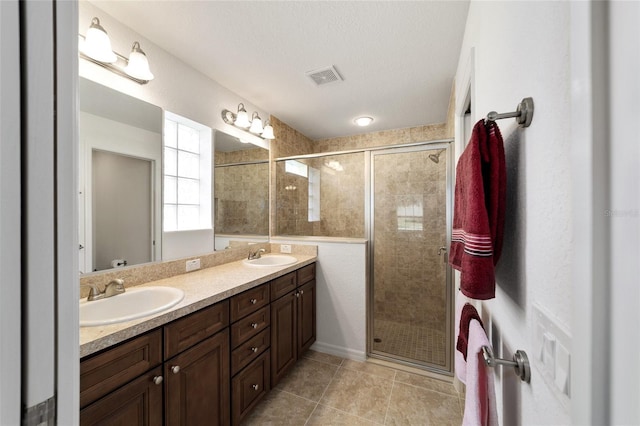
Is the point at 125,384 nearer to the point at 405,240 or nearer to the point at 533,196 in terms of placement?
the point at 533,196

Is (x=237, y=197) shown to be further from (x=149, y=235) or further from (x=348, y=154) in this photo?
(x=348, y=154)

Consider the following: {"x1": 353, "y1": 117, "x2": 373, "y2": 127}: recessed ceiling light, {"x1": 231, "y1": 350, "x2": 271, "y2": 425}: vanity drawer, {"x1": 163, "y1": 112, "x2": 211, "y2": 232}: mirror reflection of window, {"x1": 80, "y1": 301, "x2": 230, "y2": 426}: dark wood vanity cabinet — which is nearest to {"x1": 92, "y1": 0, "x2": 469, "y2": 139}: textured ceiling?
{"x1": 353, "y1": 117, "x2": 373, "y2": 127}: recessed ceiling light

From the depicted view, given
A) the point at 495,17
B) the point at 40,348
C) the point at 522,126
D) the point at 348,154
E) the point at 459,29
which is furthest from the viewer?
the point at 348,154

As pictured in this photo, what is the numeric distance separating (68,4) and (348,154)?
226 centimetres

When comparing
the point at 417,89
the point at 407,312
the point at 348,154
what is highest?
the point at 417,89

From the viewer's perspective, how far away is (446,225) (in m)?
2.08

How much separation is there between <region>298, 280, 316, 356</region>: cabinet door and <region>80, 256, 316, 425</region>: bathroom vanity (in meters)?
0.05

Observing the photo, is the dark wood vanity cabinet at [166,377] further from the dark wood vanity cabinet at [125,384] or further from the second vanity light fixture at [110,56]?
the second vanity light fixture at [110,56]

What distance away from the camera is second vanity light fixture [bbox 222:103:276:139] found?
2.16 metres

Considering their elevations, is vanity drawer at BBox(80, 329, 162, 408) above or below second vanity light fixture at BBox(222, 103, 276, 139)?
below

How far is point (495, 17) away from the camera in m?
0.86

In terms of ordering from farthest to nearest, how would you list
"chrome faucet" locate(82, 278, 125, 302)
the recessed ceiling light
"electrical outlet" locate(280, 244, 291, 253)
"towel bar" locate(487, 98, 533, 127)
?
the recessed ceiling light, "electrical outlet" locate(280, 244, 291, 253), "chrome faucet" locate(82, 278, 125, 302), "towel bar" locate(487, 98, 533, 127)

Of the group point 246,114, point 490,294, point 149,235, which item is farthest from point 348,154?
point 490,294

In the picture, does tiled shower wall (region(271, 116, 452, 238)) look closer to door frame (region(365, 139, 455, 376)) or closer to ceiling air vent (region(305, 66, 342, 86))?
door frame (region(365, 139, 455, 376))
